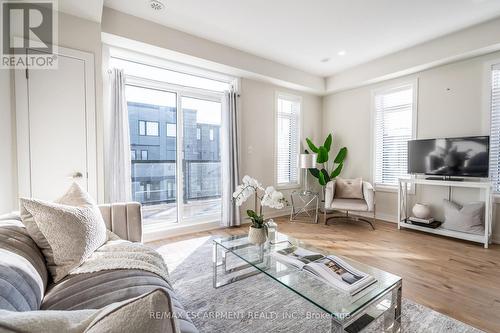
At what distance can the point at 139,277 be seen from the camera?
4.04 feet

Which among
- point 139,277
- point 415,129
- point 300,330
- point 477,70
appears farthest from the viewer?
point 415,129

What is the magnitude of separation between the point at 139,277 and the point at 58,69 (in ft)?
7.72

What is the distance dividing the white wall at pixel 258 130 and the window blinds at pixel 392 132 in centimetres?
177

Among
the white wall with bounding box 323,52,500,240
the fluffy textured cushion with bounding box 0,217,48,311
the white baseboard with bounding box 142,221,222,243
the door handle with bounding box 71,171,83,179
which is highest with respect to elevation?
the white wall with bounding box 323,52,500,240

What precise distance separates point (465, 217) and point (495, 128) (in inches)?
49.9

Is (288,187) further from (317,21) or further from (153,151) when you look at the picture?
(317,21)

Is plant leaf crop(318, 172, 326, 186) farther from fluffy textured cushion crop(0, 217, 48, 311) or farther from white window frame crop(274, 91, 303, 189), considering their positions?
fluffy textured cushion crop(0, 217, 48, 311)

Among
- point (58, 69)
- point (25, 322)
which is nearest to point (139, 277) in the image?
point (25, 322)

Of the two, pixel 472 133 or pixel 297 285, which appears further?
pixel 472 133

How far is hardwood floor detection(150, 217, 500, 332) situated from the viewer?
1.79 meters

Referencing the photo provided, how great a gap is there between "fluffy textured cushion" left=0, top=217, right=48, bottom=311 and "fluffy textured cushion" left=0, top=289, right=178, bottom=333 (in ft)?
1.33

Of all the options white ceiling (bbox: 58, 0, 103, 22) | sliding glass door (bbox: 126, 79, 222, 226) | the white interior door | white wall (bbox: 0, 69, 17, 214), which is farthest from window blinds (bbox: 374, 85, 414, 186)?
white wall (bbox: 0, 69, 17, 214)

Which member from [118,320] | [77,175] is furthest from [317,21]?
[118,320]

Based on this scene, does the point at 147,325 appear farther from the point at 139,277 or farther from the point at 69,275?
the point at 69,275
